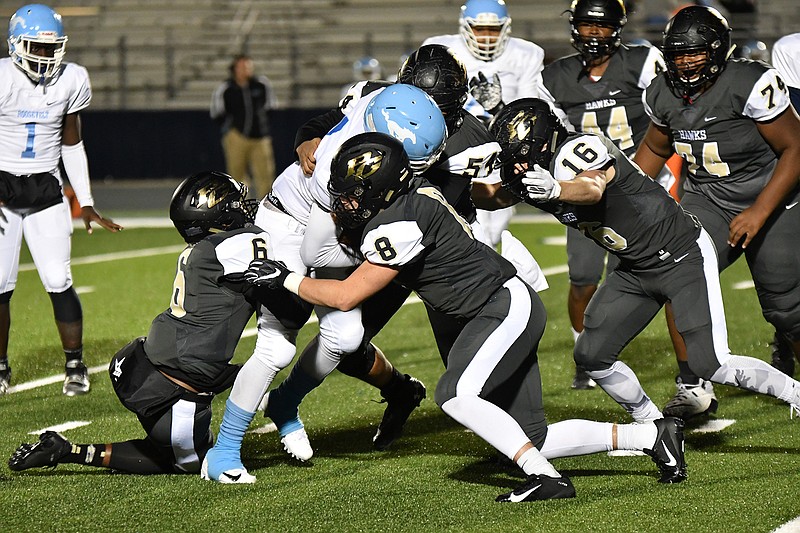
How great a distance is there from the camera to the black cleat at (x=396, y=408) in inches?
Answer: 172

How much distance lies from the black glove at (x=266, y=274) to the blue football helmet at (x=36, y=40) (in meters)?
2.12

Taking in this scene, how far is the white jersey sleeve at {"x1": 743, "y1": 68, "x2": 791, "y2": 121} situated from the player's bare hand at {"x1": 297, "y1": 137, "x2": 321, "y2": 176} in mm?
1624

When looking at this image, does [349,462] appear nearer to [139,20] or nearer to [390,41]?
[390,41]

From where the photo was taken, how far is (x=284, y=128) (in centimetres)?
1562

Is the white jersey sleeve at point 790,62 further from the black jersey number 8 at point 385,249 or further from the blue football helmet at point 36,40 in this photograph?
the blue football helmet at point 36,40

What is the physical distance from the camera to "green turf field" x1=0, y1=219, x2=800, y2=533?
3410mm

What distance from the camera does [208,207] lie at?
3.83m

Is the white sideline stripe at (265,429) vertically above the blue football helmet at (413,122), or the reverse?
the blue football helmet at (413,122)

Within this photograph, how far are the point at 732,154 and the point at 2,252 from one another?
3.27 meters

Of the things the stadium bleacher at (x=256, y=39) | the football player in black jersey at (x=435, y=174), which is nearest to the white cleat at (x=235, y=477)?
the football player in black jersey at (x=435, y=174)

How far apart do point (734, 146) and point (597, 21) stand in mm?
1054

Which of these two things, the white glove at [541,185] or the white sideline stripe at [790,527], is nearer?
the white sideline stripe at [790,527]

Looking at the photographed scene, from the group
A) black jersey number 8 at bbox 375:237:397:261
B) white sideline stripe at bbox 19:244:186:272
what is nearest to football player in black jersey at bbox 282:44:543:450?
black jersey number 8 at bbox 375:237:397:261

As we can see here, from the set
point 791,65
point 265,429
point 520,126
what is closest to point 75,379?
point 265,429
